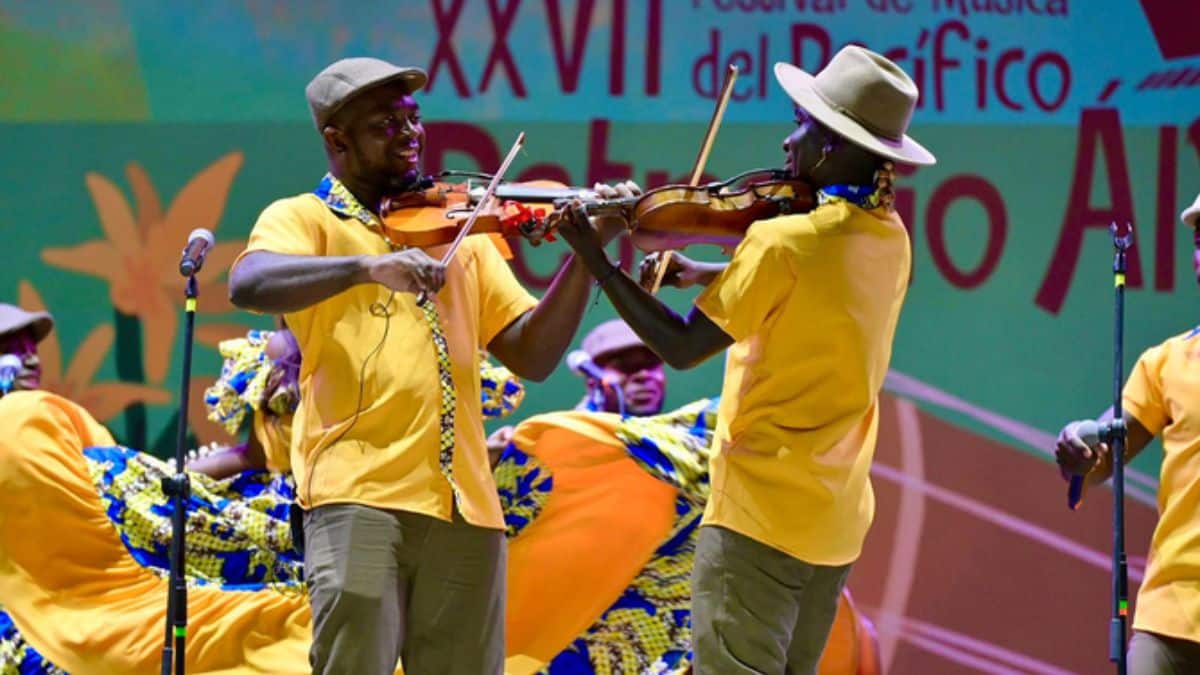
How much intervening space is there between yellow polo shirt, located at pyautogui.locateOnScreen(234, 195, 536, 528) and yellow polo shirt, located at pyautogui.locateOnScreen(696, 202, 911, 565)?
0.56 m

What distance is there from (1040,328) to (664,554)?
2.35m

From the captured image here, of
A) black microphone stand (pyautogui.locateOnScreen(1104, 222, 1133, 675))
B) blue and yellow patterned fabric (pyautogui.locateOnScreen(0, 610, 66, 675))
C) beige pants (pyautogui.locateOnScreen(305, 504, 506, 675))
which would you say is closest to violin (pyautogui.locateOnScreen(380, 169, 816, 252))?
beige pants (pyautogui.locateOnScreen(305, 504, 506, 675))

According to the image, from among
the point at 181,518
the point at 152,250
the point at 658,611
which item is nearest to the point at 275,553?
the point at 181,518

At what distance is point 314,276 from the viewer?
3695 mm

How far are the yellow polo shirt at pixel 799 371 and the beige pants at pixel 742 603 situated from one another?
0.04 meters

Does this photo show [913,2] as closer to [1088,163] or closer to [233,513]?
[1088,163]

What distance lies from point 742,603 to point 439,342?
0.89 meters

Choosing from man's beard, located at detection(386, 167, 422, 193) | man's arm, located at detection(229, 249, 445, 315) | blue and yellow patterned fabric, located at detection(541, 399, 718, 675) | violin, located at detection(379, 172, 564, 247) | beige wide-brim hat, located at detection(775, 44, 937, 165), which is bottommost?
blue and yellow patterned fabric, located at detection(541, 399, 718, 675)

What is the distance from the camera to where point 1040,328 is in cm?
739

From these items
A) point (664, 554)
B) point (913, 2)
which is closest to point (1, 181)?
point (664, 554)

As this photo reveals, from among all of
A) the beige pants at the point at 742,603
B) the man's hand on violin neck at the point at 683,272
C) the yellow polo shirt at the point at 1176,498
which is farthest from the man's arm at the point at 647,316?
the yellow polo shirt at the point at 1176,498

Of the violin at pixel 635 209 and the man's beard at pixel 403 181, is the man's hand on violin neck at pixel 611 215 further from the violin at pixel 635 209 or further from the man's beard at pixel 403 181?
the man's beard at pixel 403 181

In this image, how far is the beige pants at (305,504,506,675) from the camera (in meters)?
3.69

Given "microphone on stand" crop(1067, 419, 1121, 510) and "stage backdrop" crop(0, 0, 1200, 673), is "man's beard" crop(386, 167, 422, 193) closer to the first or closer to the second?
"microphone on stand" crop(1067, 419, 1121, 510)
